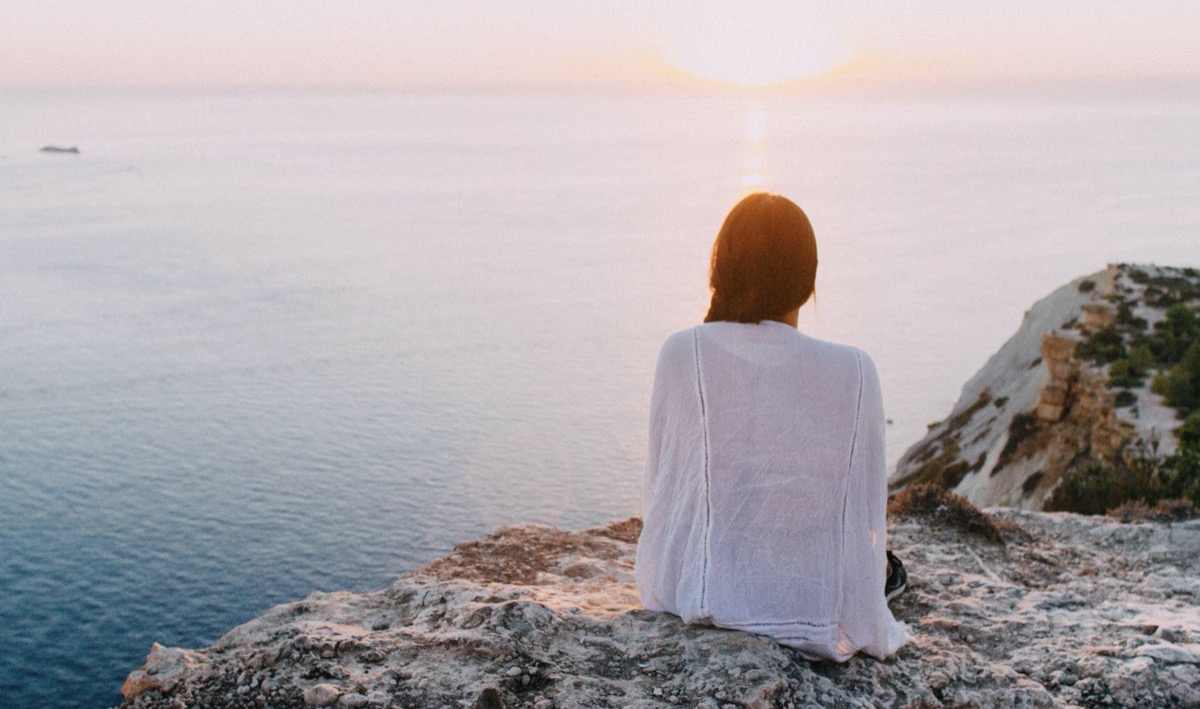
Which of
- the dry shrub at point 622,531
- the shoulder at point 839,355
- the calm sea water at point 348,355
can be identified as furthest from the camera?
the calm sea water at point 348,355

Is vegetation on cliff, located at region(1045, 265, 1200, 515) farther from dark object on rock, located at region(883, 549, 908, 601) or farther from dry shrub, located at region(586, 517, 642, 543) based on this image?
dark object on rock, located at region(883, 549, 908, 601)

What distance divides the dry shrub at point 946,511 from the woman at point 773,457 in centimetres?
462

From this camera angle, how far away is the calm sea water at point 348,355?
35.4 m

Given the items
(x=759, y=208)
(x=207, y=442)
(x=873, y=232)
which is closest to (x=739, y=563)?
(x=759, y=208)

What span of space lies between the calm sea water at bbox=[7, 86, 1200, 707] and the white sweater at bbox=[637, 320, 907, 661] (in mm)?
2678

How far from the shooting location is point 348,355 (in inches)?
2235

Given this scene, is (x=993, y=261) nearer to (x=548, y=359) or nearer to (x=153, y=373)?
(x=548, y=359)

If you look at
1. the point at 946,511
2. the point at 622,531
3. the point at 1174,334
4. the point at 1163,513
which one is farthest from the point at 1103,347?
the point at 622,531

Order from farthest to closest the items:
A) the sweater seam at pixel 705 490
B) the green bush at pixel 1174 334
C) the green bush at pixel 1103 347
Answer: the green bush at pixel 1103 347 → the green bush at pixel 1174 334 → the sweater seam at pixel 705 490

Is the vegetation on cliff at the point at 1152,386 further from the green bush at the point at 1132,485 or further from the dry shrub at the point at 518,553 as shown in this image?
the dry shrub at the point at 518,553

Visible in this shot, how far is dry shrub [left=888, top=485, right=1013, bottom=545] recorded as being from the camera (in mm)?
9570

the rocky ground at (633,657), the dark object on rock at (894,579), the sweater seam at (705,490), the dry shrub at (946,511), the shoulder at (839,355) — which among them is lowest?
the dry shrub at (946,511)

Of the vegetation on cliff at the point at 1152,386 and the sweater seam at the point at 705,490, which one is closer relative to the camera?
the sweater seam at the point at 705,490

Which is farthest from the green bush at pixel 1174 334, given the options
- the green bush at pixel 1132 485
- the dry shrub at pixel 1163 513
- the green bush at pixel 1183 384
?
the dry shrub at pixel 1163 513
